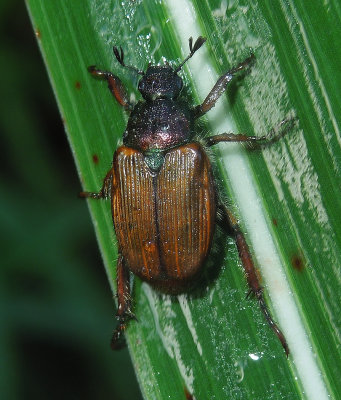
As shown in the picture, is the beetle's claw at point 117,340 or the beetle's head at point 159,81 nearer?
the beetle's head at point 159,81

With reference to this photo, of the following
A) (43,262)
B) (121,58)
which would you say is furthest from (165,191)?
(43,262)

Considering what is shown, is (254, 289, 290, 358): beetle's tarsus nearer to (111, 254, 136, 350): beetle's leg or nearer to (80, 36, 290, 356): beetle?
(80, 36, 290, 356): beetle

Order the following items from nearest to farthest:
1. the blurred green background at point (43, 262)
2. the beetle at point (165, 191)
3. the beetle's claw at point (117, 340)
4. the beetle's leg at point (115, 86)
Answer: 1. the beetle at point (165, 191)
2. the beetle's leg at point (115, 86)
3. the beetle's claw at point (117, 340)
4. the blurred green background at point (43, 262)

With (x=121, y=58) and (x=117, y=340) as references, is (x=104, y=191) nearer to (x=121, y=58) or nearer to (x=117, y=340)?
(x=121, y=58)

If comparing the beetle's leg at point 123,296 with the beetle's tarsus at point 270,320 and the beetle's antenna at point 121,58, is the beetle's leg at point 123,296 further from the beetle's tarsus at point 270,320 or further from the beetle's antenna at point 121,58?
the beetle's antenna at point 121,58

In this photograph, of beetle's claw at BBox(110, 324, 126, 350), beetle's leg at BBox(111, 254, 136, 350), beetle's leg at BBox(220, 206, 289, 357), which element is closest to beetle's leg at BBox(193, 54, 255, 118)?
beetle's leg at BBox(220, 206, 289, 357)

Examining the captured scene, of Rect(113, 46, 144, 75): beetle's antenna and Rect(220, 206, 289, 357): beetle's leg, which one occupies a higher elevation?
Rect(113, 46, 144, 75): beetle's antenna

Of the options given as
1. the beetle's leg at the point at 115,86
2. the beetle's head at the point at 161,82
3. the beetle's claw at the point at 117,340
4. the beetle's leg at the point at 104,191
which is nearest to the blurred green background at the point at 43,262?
the beetle's claw at the point at 117,340
